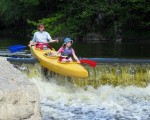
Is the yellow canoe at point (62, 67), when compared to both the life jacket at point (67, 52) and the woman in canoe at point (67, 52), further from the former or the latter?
the life jacket at point (67, 52)

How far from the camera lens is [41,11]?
1549 inches

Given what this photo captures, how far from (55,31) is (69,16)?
362 centimetres

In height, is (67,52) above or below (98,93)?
above

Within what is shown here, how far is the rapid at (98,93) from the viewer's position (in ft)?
29.1

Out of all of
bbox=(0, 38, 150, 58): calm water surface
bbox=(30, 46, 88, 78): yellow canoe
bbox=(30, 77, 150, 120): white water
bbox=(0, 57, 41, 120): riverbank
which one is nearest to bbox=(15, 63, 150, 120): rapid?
bbox=(30, 77, 150, 120): white water

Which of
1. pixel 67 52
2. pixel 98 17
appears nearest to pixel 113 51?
pixel 67 52

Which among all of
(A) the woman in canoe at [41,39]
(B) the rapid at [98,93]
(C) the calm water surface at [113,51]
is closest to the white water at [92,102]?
(B) the rapid at [98,93]

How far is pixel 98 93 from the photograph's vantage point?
11289 mm

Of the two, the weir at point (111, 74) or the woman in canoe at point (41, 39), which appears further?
the woman in canoe at point (41, 39)

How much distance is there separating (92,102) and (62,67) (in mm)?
1383

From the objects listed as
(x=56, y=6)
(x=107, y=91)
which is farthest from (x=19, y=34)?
(x=107, y=91)

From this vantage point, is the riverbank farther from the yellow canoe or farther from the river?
the yellow canoe

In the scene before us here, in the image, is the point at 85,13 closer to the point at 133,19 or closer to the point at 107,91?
the point at 133,19

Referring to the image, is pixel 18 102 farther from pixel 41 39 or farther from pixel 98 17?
pixel 98 17
